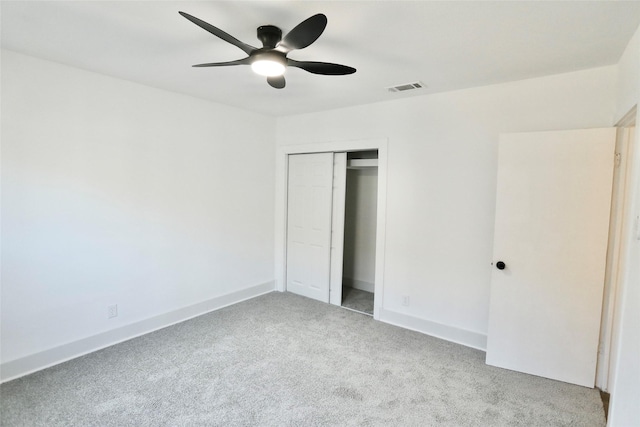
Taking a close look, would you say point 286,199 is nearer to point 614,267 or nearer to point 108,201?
point 108,201

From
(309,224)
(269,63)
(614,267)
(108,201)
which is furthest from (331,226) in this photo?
(614,267)

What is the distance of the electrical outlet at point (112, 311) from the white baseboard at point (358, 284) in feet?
10.4

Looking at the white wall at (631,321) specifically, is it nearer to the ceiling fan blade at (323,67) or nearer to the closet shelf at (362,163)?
the ceiling fan blade at (323,67)

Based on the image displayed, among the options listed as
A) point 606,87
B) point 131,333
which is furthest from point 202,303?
point 606,87

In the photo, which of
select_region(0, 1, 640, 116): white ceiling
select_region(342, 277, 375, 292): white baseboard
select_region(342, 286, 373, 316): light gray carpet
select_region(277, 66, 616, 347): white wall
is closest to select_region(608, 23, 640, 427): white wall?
select_region(0, 1, 640, 116): white ceiling

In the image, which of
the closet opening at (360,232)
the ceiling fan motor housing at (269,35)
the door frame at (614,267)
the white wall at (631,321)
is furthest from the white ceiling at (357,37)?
the closet opening at (360,232)

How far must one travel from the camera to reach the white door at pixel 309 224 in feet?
14.3

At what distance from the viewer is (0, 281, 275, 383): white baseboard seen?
2605mm

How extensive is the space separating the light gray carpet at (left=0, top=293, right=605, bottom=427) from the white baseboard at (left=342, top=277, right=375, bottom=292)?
5.01 feet

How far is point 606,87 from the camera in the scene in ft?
8.44

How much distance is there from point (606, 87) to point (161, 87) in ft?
13.0

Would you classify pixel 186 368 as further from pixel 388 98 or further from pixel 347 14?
pixel 388 98

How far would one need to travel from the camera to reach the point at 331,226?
172 inches

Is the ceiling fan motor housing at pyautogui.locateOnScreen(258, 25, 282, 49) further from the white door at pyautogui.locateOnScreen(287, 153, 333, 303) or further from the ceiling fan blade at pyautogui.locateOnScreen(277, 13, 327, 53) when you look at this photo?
the white door at pyautogui.locateOnScreen(287, 153, 333, 303)
